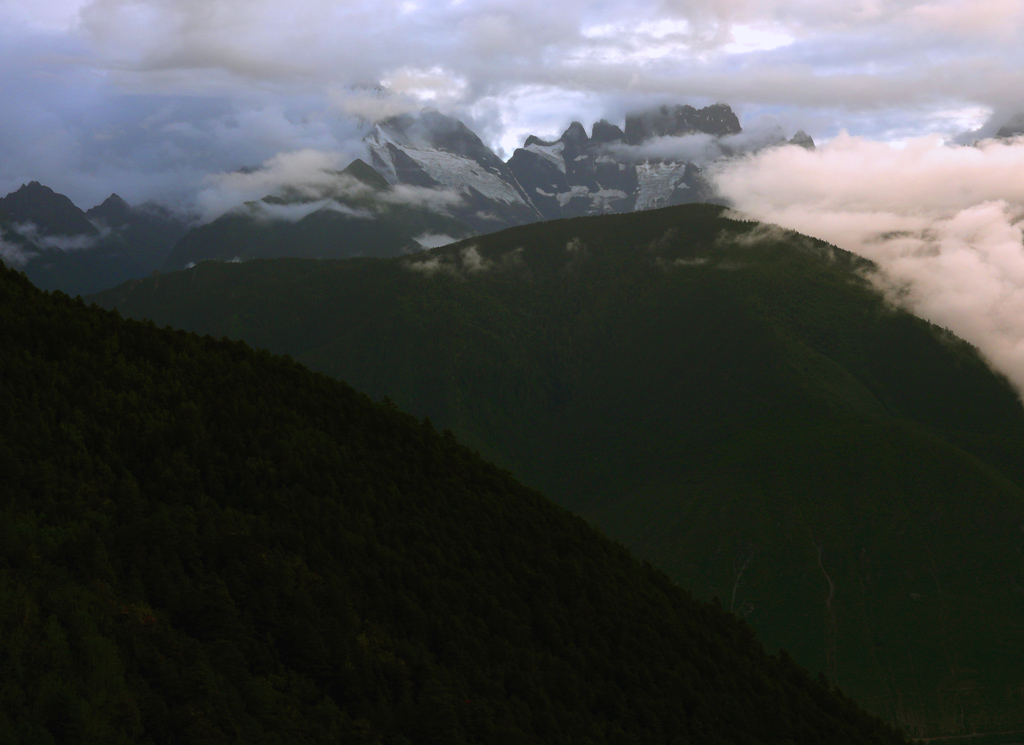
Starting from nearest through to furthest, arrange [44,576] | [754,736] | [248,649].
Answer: [44,576], [248,649], [754,736]

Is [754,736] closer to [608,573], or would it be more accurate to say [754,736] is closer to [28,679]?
[608,573]

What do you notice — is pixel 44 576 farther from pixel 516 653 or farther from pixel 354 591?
pixel 516 653

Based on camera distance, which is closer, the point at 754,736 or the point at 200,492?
the point at 200,492

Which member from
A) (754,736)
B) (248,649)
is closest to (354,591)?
(248,649)

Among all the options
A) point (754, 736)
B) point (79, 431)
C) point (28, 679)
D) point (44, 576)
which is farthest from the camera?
point (754, 736)

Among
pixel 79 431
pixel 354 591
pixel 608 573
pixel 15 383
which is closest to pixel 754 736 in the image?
pixel 608 573

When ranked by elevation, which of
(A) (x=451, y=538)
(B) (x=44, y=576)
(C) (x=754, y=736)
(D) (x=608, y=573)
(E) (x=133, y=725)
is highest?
(B) (x=44, y=576)

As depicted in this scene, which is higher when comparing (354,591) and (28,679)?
(28,679)
